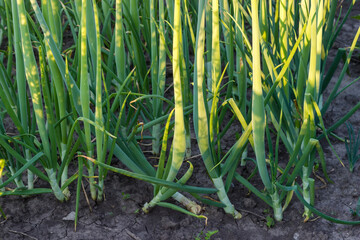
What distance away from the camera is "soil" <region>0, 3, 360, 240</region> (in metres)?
1.36

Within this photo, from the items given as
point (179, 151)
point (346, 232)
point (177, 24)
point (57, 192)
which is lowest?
point (346, 232)

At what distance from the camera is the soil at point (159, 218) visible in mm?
1364

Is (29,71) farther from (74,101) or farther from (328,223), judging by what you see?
(328,223)

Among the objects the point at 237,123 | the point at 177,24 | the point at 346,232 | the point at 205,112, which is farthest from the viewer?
the point at 237,123

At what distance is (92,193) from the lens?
4.72ft

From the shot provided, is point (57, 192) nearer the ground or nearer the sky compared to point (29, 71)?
nearer the ground

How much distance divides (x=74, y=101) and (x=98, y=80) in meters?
0.14

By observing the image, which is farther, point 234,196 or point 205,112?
point 234,196

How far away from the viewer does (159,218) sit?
1.41m

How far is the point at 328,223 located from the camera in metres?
1.39

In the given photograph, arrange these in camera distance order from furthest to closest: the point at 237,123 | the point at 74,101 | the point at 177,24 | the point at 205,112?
the point at 237,123 < the point at 74,101 < the point at 205,112 < the point at 177,24

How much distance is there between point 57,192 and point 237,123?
27.9 inches

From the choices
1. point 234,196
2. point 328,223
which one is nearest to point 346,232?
point 328,223

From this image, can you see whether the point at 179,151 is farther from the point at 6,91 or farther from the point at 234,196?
the point at 6,91
